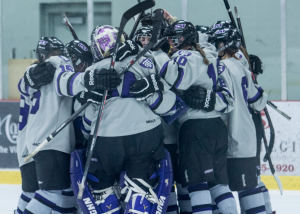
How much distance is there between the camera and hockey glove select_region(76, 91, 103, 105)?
7.38 feet

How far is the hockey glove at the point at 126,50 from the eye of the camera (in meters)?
2.23

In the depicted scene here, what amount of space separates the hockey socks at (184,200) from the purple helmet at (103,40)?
3.28 ft

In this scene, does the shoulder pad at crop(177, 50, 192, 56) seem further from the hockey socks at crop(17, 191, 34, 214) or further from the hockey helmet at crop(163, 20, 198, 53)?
the hockey socks at crop(17, 191, 34, 214)

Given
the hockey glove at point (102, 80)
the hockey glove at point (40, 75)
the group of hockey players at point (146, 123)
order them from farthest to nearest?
the hockey glove at point (40, 75), the group of hockey players at point (146, 123), the hockey glove at point (102, 80)

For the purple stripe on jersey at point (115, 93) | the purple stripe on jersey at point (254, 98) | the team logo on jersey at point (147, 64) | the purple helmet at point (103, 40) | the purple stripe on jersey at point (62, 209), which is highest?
the purple helmet at point (103, 40)

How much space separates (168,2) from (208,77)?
2.79m

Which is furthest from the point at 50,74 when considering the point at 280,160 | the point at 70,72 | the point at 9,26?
the point at 9,26

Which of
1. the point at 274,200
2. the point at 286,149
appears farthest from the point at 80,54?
the point at 286,149

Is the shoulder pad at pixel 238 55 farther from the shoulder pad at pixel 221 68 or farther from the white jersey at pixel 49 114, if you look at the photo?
the white jersey at pixel 49 114

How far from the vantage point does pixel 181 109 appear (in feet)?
8.09

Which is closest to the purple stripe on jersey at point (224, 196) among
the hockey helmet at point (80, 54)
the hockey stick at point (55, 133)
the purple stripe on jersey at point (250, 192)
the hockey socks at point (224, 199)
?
the hockey socks at point (224, 199)

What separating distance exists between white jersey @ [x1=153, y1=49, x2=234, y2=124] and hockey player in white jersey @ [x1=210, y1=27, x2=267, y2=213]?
115 mm

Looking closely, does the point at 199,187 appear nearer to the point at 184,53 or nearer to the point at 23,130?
the point at 184,53

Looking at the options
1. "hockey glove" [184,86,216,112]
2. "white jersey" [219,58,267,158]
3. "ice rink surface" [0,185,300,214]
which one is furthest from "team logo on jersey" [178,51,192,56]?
"ice rink surface" [0,185,300,214]
